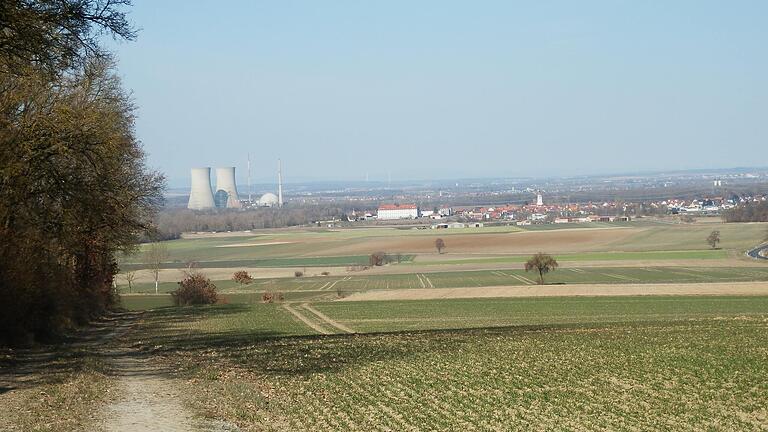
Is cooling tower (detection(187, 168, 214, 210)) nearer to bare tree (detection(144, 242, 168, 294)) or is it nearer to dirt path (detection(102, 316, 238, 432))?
bare tree (detection(144, 242, 168, 294))

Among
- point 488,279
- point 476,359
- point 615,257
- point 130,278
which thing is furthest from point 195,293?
point 615,257

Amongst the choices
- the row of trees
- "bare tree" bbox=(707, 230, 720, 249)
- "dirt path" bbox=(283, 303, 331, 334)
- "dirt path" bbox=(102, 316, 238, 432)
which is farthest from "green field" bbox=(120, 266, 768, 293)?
"dirt path" bbox=(102, 316, 238, 432)

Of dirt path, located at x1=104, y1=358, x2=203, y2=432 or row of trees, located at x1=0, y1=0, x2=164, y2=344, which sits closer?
dirt path, located at x1=104, y1=358, x2=203, y2=432

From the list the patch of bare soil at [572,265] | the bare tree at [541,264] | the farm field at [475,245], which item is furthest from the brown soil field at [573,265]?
the bare tree at [541,264]

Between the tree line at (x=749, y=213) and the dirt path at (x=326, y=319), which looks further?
the tree line at (x=749, y=213)

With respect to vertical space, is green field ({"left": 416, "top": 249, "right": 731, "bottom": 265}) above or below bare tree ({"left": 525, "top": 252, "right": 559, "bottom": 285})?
below

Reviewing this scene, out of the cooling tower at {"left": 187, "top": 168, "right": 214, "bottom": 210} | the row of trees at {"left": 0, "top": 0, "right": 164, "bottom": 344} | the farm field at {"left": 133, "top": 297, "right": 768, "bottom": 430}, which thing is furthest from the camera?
the cooling tower at {"left": 187, "top": 168, "right": 214, "bottom": 210}

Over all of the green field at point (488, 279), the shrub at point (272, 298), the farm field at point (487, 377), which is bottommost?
the green field at point (488, 279)

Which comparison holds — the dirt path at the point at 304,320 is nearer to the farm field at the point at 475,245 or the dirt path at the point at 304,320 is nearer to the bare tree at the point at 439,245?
the farm field at the point at 475,245

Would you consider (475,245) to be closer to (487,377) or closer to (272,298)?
(272,298)
